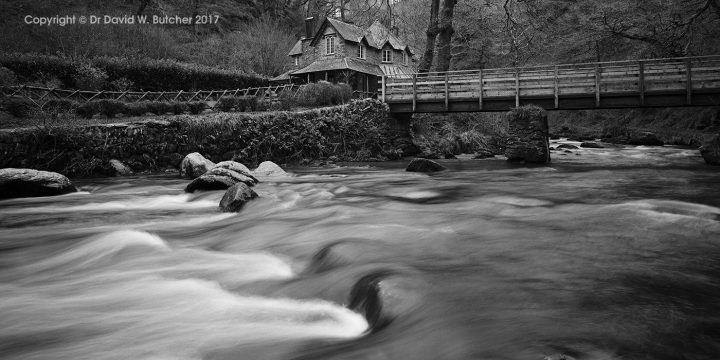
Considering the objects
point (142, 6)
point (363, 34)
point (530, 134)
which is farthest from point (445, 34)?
point (142, 6)

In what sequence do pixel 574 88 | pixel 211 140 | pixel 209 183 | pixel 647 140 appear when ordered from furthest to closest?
pixel 647 140 < pixel 574 88 < pixel 211 140 < pixel 209 183

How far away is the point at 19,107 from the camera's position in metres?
17.1

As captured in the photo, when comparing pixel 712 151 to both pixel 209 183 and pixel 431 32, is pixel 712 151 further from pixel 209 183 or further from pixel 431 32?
pixel 209 183

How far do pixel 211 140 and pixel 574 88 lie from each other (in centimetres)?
1436

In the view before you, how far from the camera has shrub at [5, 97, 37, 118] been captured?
16.8 meters

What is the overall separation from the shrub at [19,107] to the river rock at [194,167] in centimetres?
699

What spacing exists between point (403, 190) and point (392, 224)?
4.16 m

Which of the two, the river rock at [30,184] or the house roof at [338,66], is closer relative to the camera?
the river rock at [30,184]

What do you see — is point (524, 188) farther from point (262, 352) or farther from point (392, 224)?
point (262, 352)

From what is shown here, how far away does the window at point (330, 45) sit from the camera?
3781 cm

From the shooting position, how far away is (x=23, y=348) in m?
3.51

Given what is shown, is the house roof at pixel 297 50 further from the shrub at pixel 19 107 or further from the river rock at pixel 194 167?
the river rock at pixel 194 167

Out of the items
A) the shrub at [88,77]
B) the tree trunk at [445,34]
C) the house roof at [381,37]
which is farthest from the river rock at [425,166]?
the house roof at [381,37]

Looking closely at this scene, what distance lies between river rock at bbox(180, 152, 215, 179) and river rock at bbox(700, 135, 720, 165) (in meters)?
15.0
